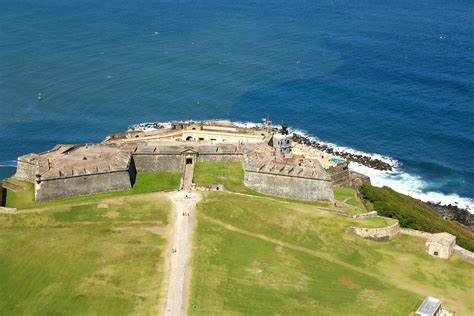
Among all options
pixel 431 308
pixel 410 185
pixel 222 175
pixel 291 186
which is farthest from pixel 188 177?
pixel 410 185

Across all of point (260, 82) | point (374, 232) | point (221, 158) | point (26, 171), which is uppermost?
point (260, 82)

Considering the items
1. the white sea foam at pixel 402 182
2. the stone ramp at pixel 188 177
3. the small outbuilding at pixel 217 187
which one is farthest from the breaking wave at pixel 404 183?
the stone ramp at pixel 188 177

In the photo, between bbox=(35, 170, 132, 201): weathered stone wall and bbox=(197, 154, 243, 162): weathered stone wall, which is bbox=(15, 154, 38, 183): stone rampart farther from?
bbox=(197, 154, 243, 162): weathered stone wall

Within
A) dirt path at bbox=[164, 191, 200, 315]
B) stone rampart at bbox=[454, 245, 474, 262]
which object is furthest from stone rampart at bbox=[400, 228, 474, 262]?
dirt path at bbox=[164, 191, 200, 315]

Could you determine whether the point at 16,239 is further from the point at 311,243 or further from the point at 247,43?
the point at 247,43

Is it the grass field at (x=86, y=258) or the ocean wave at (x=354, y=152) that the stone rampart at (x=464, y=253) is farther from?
the grass field at (x=86, y=258)

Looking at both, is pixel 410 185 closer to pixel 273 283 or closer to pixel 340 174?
pixel 340 174
